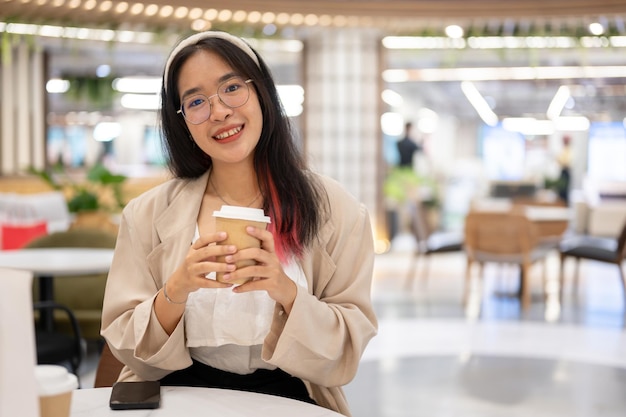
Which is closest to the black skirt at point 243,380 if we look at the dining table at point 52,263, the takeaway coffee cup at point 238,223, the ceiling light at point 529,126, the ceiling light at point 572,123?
the takeaway coffee cup at point 238,223

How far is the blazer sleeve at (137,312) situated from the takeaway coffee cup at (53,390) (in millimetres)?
536

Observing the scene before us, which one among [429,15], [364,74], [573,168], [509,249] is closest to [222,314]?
[509,249]

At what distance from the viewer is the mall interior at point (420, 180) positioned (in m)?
4.88

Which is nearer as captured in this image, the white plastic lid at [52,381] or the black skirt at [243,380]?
the white plastic lid at [52,381]

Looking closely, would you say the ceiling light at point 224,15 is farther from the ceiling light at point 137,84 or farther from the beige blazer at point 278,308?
the ceiling light at point 137,84

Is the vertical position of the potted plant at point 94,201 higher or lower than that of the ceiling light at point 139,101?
lower

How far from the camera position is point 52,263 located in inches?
154

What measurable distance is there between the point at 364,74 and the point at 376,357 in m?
6.17

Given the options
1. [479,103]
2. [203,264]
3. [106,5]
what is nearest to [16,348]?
[203,264]

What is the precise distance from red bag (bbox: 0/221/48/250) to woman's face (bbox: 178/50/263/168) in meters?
7.59

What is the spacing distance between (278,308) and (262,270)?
0.85 feet

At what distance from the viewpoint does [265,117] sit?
188 cm

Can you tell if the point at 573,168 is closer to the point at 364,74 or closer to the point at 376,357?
the point at 364,74

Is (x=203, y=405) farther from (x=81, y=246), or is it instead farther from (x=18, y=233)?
(x=18, y=233)
